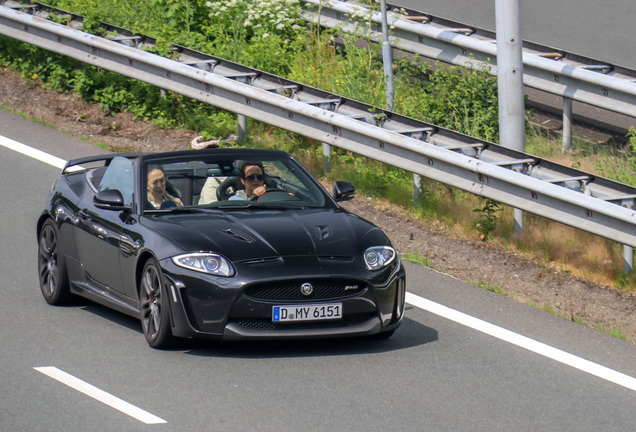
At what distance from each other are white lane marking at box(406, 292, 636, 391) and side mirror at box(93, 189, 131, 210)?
2507 millimetres

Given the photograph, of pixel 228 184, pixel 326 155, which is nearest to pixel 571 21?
pixel 326 155

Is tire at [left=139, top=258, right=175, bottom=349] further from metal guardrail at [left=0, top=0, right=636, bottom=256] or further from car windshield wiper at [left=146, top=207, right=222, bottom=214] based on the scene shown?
metal guardrail at [left=0, top=0, right=636, bottom=256]

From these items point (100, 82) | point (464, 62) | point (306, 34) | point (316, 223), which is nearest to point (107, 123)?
point (100, 82)

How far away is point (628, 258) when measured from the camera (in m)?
10.2

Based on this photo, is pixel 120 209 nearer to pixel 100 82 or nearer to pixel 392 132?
pixel 392 132

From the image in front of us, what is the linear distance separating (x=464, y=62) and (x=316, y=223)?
21.8 ft

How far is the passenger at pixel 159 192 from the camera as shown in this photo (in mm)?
9195

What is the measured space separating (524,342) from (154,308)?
269 centimetres

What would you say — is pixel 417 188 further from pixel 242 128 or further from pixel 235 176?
pixel 235 176

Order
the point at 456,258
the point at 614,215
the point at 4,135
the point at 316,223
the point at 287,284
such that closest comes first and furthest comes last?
the point at 287,284
the point at 316,223
the point at 614,215
the point at 456,258
the point at 4,135

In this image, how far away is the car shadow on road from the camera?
331 inches

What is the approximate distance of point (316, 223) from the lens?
880cm

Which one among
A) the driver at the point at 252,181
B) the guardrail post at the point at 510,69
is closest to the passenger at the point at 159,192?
the driver at the point at 252,181

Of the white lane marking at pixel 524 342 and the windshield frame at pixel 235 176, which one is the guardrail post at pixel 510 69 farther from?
the windshield frame at pixel 235 176
